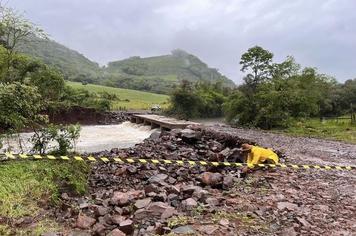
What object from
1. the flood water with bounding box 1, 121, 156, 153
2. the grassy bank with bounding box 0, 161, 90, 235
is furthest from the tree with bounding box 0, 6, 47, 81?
the grassy bank with bounding box 0, 161, 90, 235

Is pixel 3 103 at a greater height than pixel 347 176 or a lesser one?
greater

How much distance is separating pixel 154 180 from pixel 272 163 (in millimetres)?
3408

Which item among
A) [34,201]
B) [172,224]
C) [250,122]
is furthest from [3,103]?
[250,122]

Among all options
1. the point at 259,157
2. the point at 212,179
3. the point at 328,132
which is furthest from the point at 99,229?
the point at 328,132

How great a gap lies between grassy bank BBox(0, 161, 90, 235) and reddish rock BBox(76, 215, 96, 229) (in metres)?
0.36

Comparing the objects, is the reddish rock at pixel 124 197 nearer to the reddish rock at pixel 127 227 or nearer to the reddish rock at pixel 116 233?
the reddish rock at pixel 127 227

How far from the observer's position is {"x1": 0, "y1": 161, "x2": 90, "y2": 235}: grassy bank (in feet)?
21.8

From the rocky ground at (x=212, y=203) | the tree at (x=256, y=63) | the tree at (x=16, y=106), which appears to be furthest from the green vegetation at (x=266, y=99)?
the tree at (x=16, y=106)

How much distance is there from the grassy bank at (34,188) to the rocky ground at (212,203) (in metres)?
0.36

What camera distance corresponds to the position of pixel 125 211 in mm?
7391

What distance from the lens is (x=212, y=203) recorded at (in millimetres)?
7344

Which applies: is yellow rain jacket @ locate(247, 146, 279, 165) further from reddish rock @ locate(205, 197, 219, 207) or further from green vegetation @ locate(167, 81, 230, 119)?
green vegetation @ locate(167, 81, 230, 119)

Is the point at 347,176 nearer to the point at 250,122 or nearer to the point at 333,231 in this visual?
the point at 333,231

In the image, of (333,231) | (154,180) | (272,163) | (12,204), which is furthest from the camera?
(272,163)
